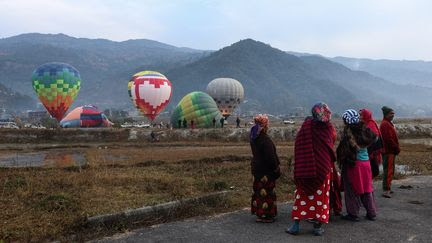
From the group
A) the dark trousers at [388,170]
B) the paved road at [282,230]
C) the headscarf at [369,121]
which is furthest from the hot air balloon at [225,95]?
the paved road at [282,230]

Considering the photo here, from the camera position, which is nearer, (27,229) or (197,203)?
(27,229)

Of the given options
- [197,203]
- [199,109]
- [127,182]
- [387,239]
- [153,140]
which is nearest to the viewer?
[387,239]

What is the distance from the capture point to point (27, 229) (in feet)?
25.1

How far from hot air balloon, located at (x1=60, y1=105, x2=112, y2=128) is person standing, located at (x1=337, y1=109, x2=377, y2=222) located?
171ft

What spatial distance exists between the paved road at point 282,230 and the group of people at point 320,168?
244 mm

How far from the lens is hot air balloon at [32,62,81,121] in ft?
161

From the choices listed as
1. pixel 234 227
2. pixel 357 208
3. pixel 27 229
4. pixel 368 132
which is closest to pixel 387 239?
pixel 357 208

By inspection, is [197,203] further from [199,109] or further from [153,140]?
[199,109]

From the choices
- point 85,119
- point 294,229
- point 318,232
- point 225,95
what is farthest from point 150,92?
point 318,232

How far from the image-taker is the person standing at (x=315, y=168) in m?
7.80

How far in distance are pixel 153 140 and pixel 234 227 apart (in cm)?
3307

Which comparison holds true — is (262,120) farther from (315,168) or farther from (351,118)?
(351,118)

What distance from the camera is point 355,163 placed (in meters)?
8.71

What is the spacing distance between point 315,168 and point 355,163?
4.33 feet
